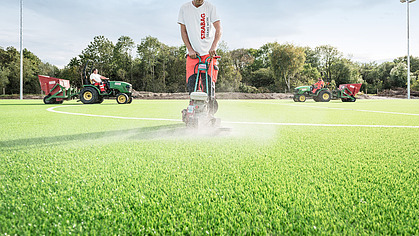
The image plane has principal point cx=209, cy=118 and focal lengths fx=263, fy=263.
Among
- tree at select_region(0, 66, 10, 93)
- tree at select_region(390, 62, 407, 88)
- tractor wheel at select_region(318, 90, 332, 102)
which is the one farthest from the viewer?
tree at select_region(390, 62, 407, 88)

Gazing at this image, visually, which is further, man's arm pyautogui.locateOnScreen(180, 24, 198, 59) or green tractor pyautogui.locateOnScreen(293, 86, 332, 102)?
green tractor pyautogui.locateOnScreen(293, 86, 332, 102)

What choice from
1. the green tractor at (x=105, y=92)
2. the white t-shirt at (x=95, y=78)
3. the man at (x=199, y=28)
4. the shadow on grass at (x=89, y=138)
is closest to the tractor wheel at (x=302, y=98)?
the green tractor at (x=105, y=92)

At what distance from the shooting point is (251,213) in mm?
1165

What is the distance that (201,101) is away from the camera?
10.7 ft

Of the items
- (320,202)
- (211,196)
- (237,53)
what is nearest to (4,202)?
(211,196)

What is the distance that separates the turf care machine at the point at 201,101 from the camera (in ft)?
10.5

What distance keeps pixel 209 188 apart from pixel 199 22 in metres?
2.73

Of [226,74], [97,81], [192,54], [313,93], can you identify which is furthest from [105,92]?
[226,74]

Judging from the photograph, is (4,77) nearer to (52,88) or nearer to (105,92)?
(52,88)

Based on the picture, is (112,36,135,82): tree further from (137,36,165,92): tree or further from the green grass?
the green grass

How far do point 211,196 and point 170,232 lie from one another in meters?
0.34

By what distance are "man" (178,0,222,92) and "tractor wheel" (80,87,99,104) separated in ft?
26.8

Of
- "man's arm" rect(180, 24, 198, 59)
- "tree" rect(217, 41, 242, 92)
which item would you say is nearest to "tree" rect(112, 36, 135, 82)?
→ "tree" rect(217, 41, 242, 92)

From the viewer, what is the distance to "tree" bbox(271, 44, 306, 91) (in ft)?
95.2
